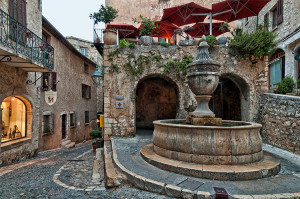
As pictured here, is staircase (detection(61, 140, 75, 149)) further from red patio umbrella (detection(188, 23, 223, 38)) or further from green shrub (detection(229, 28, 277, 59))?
red patio umbrella (detection(188, 23, 223, 38))

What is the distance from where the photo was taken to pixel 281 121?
5.93 meters

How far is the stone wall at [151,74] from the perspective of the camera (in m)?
7.75

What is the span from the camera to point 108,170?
12.4ft

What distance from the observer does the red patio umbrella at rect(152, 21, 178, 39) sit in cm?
1070

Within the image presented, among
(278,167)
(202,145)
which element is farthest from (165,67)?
(278,167)

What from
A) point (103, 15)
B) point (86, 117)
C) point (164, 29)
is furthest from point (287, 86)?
point (86, 117)

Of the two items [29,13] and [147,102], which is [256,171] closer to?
[147,102]

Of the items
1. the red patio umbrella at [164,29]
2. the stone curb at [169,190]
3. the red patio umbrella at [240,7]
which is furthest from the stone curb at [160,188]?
the red patio umbrella at [164,29]

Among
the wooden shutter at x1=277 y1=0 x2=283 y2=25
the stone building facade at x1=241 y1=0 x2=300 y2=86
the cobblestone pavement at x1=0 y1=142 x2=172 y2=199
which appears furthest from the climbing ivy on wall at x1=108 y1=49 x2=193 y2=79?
the wooden shutter at x1=277 y1=0 x2=283 y2=25

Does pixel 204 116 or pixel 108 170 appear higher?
pixel 204 116

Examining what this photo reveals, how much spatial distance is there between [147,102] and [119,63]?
13.7 ft

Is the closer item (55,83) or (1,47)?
(1,47)

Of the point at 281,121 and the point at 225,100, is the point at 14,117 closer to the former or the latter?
the point at 281,121

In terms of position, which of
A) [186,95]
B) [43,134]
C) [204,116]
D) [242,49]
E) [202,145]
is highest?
[242,49]
